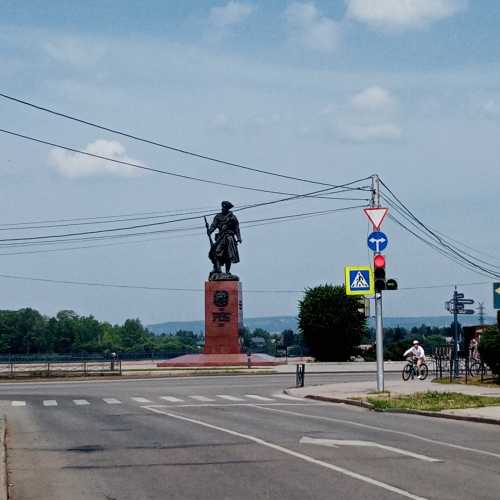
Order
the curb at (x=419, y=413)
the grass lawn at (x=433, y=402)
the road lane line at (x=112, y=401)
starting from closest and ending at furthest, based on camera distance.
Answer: the curb at (x=419, y=413) < the grass lawn at (x=433, y=402) < the road lane line at (x=112, y=401)

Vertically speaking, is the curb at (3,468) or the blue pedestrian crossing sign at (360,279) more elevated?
the blue pedestrian crossing sign at (360,279)

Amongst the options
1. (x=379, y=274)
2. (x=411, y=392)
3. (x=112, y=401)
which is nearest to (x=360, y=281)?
(x=379, y=274)

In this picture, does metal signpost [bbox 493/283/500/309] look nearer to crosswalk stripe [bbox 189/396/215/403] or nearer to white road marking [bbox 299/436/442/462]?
crosswalk stripe [bbox 189/396/215/403]

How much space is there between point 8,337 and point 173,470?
129 metres

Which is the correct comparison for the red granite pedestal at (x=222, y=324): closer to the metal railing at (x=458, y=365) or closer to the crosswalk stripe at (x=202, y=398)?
the metal railing at (x=458, y=365)

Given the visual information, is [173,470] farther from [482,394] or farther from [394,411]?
[482,394]

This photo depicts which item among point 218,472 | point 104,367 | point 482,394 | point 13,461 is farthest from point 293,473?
point 104,367

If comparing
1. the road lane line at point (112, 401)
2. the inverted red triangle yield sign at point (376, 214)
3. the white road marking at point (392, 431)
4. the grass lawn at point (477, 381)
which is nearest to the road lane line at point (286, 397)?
the white road marking at point (392, 431)

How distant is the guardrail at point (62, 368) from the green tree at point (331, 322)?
527 inches

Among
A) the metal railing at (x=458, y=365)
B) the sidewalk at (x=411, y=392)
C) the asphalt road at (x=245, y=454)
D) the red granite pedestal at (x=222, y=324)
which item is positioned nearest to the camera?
the asphalt road at (x=245, y=454)

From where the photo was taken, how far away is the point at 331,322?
65.8 metres

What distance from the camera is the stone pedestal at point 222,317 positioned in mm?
58875

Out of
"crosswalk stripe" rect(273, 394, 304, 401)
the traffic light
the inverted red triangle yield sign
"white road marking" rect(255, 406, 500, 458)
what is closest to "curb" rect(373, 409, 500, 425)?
"white road marking" rect(255, 406, 500, 458)

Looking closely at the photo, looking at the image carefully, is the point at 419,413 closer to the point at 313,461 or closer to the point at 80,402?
the point at 313,461
